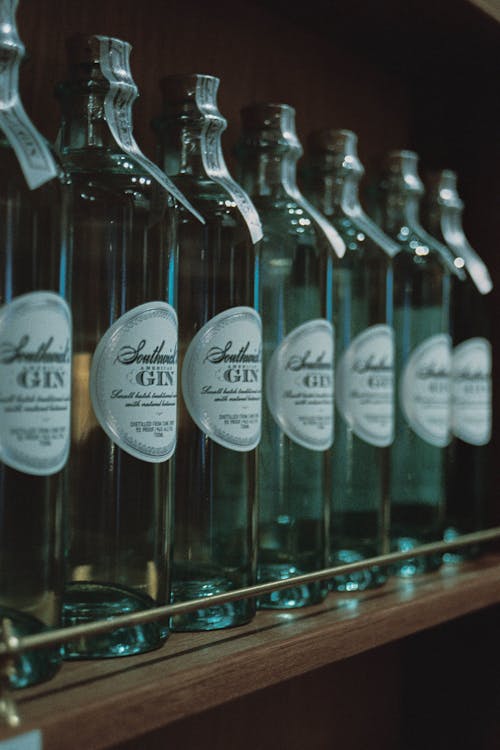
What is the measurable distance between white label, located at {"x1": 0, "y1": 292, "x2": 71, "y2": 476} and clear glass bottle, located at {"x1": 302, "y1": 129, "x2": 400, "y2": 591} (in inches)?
13.0

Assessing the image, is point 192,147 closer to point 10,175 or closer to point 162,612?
point 10,175

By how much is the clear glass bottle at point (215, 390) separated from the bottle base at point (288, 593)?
0.14ft

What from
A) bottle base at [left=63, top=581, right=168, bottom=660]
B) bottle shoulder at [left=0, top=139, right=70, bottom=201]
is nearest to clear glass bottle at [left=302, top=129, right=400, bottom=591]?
bottle base at [left=63, top=581, right=168, bottom=660]

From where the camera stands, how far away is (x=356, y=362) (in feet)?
2.57

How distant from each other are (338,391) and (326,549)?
0.13 metres

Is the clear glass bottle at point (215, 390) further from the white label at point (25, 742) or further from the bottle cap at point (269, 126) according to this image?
the white label at point (25, 742)

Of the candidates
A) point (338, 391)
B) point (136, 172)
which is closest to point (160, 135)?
point (136, 172)

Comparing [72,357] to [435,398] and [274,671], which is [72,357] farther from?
[435,398]

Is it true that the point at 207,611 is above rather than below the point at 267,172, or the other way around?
below

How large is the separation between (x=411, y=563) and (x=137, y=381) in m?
0.39

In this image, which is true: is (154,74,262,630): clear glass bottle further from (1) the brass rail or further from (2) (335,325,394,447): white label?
(2) (335,325,394,447): white label

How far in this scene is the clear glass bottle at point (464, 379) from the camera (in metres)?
0.93

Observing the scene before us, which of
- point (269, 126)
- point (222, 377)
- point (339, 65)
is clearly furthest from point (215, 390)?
point (339, 65)

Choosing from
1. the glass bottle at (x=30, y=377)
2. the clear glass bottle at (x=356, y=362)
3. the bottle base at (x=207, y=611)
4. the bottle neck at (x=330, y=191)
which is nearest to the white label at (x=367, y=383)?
the clear glass bottle at (x=356, y=362)
